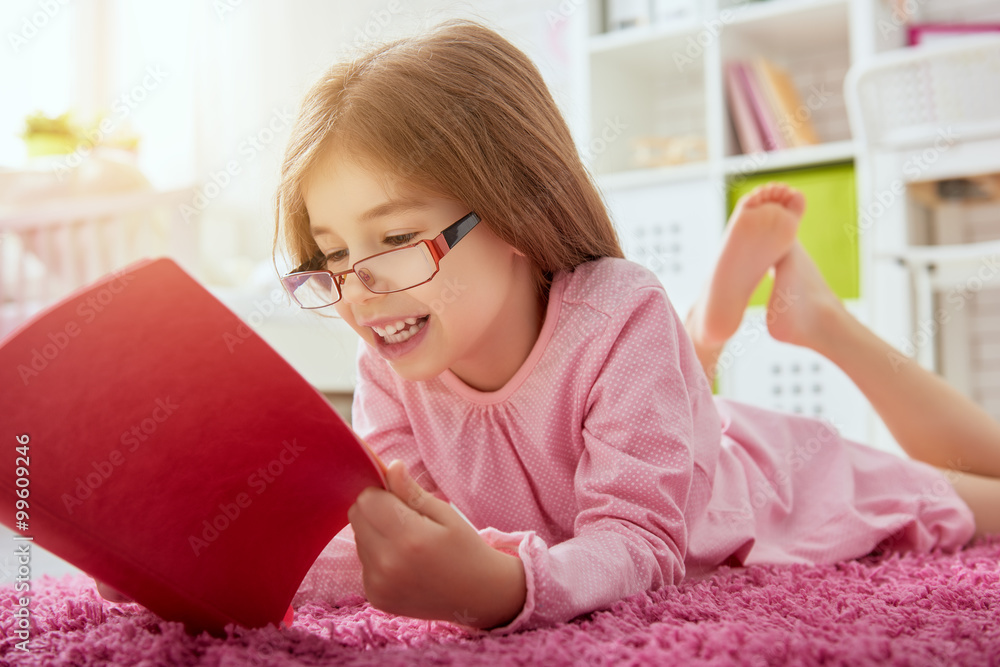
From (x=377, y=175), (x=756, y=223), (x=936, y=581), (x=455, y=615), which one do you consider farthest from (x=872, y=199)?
(x=455, y=615)

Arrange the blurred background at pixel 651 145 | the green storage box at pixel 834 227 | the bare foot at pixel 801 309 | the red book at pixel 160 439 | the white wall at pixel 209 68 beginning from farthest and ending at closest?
1. the white wall at pixel 209 68
2. the green storage box at pixel 834 227
3. the blurred background at pixel 651 145
4. the bare foot at pixel 801 309
5. the red book at pixel 160 439

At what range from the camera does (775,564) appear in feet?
3.00

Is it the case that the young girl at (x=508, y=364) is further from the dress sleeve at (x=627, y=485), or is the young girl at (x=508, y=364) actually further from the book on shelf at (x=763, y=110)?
the book on shelf at (x=763, y=110)

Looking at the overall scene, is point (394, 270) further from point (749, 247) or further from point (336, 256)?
point (749, 247)

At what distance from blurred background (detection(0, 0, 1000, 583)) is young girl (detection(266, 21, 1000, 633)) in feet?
0.67

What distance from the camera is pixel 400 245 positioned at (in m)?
Answer: 0.79

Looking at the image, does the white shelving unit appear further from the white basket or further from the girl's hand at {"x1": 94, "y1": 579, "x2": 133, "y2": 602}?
the girl's hand at {"x1": 94, "y1": 579, "x2": 133, "y2": 602}

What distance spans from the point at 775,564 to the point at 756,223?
0.58 meters

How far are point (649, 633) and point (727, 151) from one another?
207cm

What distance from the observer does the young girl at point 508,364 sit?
692mm

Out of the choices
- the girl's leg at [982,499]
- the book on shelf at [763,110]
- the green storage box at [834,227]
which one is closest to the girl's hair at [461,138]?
the girl's leg at [982,499]

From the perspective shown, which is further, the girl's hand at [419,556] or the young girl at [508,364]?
the young girl at [508,364]

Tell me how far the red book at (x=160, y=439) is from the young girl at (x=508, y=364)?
7 cm

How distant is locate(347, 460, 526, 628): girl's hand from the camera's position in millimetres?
556
